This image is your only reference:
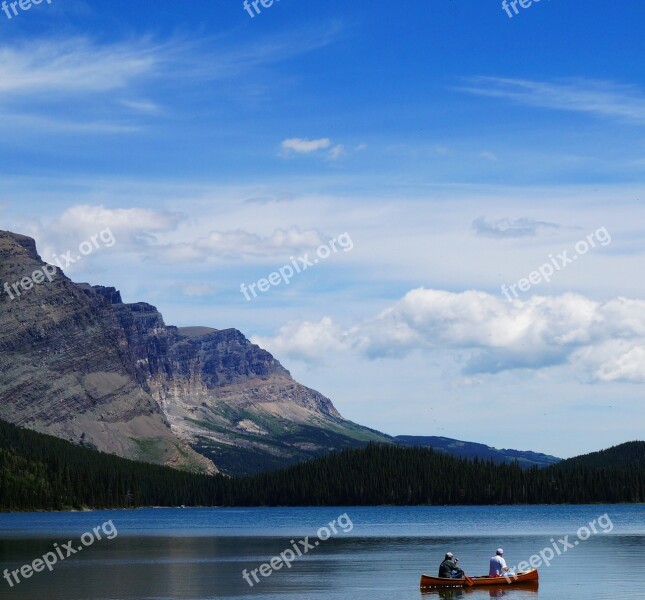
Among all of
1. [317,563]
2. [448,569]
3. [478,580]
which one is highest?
[317,563]

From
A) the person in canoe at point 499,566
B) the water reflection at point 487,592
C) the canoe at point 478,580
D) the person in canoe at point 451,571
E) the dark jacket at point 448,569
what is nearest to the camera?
the water reflection at point 487,592

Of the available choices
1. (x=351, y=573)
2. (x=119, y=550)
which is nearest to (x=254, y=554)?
(x=119, y=550)

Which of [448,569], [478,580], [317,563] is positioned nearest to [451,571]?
[448,569]

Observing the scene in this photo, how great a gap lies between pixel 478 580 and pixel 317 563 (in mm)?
26851

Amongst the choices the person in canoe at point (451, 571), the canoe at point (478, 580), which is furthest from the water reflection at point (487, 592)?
the person in canoe at point (451, 571)

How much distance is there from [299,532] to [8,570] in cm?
7940

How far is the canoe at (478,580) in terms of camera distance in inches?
3189

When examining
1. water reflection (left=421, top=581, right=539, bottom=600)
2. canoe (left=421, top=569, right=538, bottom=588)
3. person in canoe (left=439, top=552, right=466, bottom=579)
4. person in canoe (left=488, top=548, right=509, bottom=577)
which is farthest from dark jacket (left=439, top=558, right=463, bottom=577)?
person in canoe (left=488, top=548, right=509, bottom=577)

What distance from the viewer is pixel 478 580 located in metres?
82.4

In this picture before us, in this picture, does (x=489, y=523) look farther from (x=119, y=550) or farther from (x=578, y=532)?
(x=119, y=550)

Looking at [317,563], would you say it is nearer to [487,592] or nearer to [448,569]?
[448,569]

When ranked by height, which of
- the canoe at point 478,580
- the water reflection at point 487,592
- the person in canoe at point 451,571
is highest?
the person in canoe at point 451,571

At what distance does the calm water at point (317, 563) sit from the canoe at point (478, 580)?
682 millimetres

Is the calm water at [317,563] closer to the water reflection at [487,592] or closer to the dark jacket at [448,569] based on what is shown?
the water reflection at [487,592]
